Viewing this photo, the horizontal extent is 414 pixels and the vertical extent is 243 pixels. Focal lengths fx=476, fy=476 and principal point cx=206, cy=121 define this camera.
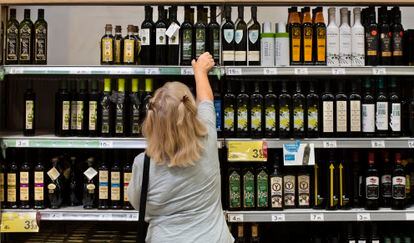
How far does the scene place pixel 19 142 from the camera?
2820 millimetres

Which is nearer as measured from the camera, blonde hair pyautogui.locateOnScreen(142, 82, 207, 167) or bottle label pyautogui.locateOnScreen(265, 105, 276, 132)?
blonde hair pyautogui.locateOnScreen(142, 82, 207, 167)

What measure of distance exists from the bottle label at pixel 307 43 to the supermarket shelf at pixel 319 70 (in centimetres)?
9

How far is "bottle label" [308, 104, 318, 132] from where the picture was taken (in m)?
2.87

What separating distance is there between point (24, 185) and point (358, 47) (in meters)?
2.19

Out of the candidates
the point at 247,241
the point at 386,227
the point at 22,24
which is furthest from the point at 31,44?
the point at 386,227

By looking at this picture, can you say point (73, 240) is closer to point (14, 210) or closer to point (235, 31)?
point (14, 210)

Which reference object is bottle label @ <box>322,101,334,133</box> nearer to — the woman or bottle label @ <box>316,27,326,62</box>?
bottle label @ <box>316,27,326,62</box>

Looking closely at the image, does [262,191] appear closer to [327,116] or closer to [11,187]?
[327,116]

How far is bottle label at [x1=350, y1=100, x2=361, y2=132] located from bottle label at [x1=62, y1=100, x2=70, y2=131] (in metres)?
1.73

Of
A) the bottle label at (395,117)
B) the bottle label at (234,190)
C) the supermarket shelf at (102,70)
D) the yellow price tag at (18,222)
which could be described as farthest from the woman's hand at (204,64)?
the yellow price tag at (18,222)

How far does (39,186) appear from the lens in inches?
113

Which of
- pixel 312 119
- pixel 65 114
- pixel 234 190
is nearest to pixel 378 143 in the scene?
pixel 312 119

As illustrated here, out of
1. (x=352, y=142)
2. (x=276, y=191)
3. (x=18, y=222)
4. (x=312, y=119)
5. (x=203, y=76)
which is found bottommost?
(x=18, y=222)

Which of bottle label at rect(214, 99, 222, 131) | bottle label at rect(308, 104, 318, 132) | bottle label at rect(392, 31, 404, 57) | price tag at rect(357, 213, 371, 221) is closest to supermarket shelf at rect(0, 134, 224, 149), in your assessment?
bottle label at rect(214, 99, 222, 131)
